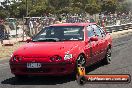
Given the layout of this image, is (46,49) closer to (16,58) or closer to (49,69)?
(49,69)

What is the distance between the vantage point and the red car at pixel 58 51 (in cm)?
911

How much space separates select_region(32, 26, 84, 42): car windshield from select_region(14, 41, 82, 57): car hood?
409 millimetres

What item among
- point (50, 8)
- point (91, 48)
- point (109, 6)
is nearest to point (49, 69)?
point (91, 48)

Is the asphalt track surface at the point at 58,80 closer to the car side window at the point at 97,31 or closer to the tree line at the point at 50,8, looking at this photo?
the car side window at the point at 97,31

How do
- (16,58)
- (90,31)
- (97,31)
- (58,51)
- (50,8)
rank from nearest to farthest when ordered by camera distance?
1. (58,51)
2. (16,58)
3. (90,31)
4. (97,31)
5. (50,8)

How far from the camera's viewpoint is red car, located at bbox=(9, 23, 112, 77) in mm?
9109

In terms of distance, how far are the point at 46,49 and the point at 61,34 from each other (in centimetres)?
126

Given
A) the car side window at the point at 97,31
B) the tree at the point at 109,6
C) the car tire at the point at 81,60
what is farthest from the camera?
the tree at the point at 109,6

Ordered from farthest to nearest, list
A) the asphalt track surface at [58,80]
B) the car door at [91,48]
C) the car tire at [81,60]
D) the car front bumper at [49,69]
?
the car door at [91,48], the car tire at [81,60], the car front bumper at [49,69], the asphalt track surface at [58,80]

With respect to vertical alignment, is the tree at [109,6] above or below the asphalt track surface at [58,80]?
above

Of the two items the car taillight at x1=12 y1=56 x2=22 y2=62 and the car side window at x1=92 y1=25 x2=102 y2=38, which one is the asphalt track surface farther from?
the car side window at x1=92 y1=25 x2=102 y2=38

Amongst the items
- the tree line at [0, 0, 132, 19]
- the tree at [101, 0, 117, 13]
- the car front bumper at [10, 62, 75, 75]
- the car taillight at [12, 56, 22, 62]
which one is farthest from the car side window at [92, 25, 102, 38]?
the tree at [101, 0, 117, 13]

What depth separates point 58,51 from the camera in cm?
923

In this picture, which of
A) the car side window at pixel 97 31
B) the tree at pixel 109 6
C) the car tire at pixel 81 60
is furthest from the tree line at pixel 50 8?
the car tire at pixel 81 60
